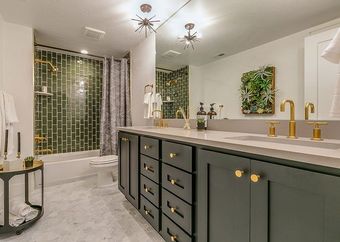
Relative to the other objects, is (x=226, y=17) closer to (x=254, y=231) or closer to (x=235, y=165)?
(x=235, y=165)

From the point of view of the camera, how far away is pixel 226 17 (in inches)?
65.4

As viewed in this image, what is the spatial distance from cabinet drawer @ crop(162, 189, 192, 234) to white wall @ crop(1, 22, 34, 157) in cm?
220

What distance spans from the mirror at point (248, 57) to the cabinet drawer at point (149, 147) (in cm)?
64

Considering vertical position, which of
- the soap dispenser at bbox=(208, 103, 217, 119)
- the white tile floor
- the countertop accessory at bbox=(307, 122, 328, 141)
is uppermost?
the soap dispenser at bbox=(208, 103, 217, 119)

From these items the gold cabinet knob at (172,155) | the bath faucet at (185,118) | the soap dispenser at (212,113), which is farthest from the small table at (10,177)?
the soap dispenser at (212,113)

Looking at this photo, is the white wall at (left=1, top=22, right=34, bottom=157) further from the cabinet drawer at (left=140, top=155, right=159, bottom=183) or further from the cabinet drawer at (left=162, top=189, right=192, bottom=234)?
the cabinet drawer at (left=162, top=189, right=192, bottom=234)

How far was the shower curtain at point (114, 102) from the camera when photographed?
3.39m

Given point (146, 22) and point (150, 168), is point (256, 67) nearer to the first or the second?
point (150, 168)

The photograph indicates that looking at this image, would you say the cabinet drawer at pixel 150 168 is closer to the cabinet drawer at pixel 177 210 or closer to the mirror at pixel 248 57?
the cabinet drawer at pixel 177 210

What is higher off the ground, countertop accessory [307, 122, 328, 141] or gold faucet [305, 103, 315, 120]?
gold faucet [305, 103, 315, 120]

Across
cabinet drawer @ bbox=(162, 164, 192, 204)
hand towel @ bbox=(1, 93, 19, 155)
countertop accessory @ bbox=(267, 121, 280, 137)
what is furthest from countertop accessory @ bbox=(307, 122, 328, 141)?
hand towel @ bbox=(1, 93, 19, 155)

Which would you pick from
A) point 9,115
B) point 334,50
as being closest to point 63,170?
point 9,115

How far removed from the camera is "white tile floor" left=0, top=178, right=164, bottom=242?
154 cm

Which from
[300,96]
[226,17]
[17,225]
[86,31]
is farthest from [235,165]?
[86,31]
